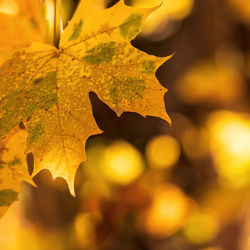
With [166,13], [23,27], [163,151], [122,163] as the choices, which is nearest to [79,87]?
[23,27]

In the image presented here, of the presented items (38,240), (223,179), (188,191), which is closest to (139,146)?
(188,191)

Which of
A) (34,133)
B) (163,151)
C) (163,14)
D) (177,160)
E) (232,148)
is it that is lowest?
(177,160)

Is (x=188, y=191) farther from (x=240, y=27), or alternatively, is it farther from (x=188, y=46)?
(x=240, y=27)

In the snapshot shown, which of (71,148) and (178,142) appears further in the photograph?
(178,142)

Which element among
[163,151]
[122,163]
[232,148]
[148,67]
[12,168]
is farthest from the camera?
[163,151]

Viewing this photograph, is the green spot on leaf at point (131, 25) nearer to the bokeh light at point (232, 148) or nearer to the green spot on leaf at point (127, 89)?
the green spot on leaf at point (127, 89)

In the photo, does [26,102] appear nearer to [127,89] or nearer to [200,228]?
[127,89]

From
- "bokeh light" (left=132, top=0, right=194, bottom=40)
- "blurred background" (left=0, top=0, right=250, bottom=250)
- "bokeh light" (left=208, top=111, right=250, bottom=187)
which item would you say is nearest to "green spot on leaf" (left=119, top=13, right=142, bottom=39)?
"blurred background" (left=0, top=0, right=250, bottom=250)

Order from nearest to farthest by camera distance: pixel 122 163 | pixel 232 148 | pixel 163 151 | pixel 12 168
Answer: pixel 12 168
pixel 232 148
pixel 122 163
pixel 163 151

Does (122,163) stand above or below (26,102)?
below
